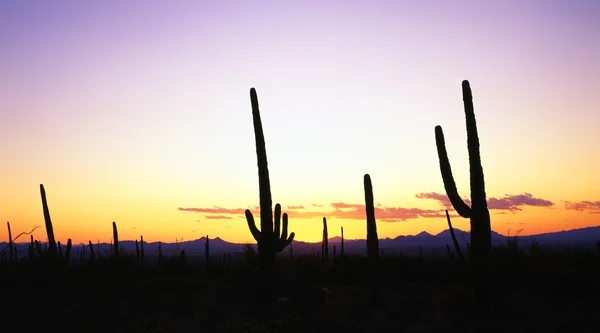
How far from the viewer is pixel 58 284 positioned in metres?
23.1

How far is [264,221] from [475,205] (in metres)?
7.10

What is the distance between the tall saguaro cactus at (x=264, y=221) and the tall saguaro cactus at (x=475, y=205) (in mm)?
6137

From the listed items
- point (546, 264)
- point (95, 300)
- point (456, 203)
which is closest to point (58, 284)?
point (95, 300)

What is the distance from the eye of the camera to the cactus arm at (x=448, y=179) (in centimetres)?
1903

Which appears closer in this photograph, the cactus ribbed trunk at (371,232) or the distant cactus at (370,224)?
the cactus ribbed trunk at (371,232)

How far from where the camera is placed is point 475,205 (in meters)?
18.9

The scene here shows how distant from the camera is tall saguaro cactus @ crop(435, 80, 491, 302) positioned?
61.3 ft

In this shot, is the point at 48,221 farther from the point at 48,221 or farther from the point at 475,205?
the point at 475,205

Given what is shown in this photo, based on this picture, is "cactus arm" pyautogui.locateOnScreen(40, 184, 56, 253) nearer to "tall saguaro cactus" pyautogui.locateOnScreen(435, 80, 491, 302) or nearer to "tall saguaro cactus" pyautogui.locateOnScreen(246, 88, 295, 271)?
"tall saguaro cactus" pyautogui.locateOnScreen(246, 88, 295, 271)

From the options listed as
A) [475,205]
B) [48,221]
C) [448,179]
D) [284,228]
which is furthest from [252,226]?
[48,221]

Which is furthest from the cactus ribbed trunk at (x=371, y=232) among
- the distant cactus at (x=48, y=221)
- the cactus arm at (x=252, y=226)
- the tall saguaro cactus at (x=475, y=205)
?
the distant cactus at (x=48, y=221)

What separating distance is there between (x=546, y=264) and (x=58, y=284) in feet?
58.3

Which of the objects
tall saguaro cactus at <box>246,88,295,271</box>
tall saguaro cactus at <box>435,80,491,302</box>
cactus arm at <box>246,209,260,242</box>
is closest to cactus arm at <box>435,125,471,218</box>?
tall saguaro cactus at <box>435,80,491,302</box>

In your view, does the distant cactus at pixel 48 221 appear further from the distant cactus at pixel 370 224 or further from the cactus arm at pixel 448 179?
the cactus arm at pixel 448 179
